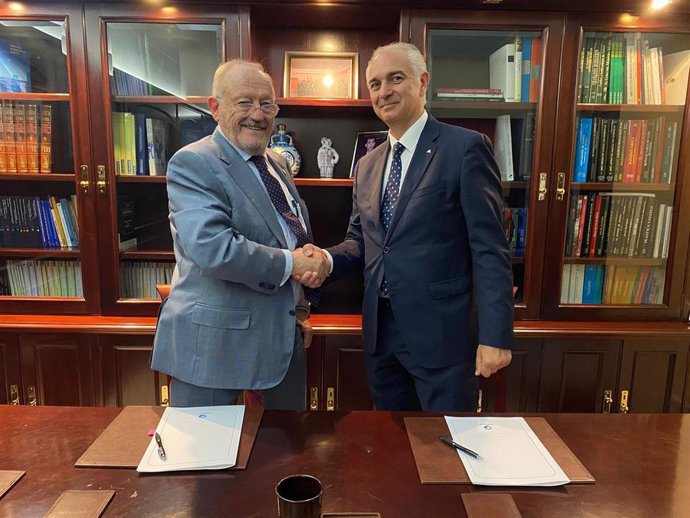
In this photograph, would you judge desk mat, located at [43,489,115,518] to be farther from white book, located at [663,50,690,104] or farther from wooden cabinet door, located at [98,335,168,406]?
white book, located at [663,50,690,104]

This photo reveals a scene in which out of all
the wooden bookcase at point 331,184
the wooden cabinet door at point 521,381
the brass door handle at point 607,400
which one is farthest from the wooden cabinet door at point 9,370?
the brass door handle at point 607,400

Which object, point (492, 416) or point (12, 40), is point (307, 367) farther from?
point (12, 40)

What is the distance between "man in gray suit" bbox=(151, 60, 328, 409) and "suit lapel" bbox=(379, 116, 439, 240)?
0.29 m

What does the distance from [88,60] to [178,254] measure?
4.02ft

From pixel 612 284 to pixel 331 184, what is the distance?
1.44m

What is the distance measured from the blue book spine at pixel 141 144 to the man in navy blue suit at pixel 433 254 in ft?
4.00

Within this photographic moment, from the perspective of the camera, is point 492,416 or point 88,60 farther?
point 88,60

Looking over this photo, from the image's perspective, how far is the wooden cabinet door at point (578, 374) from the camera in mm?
2176

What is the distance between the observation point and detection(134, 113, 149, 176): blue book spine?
2246 mm

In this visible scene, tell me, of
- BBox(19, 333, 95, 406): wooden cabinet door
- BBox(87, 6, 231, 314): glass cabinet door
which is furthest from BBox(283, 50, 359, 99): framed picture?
BBox(19, 333, 95, 406): wooden cabinet door

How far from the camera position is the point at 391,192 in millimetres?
1580

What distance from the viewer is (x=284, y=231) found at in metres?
1.47

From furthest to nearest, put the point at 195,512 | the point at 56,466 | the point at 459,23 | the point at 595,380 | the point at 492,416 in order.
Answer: the point at 595,380
the point at 459,23
the point at 492,416
the point at 56,466
the point at 195,512

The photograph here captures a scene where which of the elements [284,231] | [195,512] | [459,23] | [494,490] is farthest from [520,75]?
[195,512]
